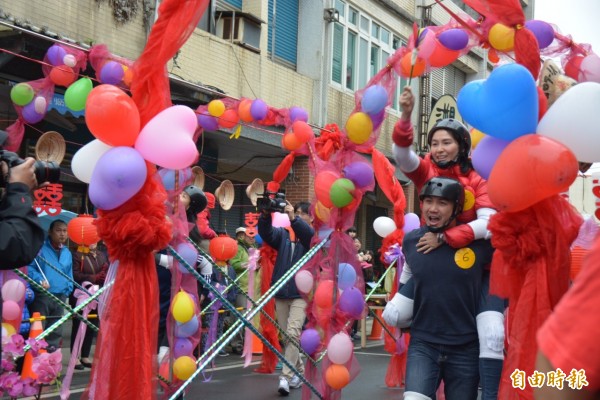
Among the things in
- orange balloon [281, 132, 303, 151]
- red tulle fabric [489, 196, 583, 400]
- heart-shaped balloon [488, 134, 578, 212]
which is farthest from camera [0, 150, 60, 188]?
orange balloon [281, 132, 303, 151]

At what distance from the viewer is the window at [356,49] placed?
774 inches

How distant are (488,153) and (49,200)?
696 cm

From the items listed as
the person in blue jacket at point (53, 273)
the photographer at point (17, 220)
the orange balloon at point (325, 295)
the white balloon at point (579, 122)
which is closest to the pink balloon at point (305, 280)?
the orange balloon at point (325, 295)

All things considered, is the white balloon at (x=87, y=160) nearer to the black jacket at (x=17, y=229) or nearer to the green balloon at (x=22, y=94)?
the black jacket at (x=17, y=229)

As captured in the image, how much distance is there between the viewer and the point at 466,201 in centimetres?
504

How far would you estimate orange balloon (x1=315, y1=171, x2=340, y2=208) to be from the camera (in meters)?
6.49

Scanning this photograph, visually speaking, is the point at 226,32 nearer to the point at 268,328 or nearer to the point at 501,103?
Result: the point at 268,328

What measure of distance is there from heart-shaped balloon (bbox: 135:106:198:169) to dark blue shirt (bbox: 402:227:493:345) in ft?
5.16

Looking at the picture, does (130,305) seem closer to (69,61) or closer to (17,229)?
(17,229)

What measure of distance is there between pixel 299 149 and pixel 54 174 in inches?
195

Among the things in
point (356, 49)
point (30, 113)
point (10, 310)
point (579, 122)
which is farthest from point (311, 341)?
point (356, 49)

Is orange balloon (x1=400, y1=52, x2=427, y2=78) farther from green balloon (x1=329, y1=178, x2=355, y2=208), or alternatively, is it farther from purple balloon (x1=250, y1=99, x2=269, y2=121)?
purple balloon (x1=250, y1=99, x2=269, y2=121)

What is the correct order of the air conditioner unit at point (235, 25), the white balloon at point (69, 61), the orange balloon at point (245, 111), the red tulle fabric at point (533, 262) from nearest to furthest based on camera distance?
the red tulle fabric at point (533, 262) < the white balloon at point (69, 61) < the orange balloon at point (245, 111) < the air conditioner unit at point (235, 25)

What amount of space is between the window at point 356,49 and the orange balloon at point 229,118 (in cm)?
1046
